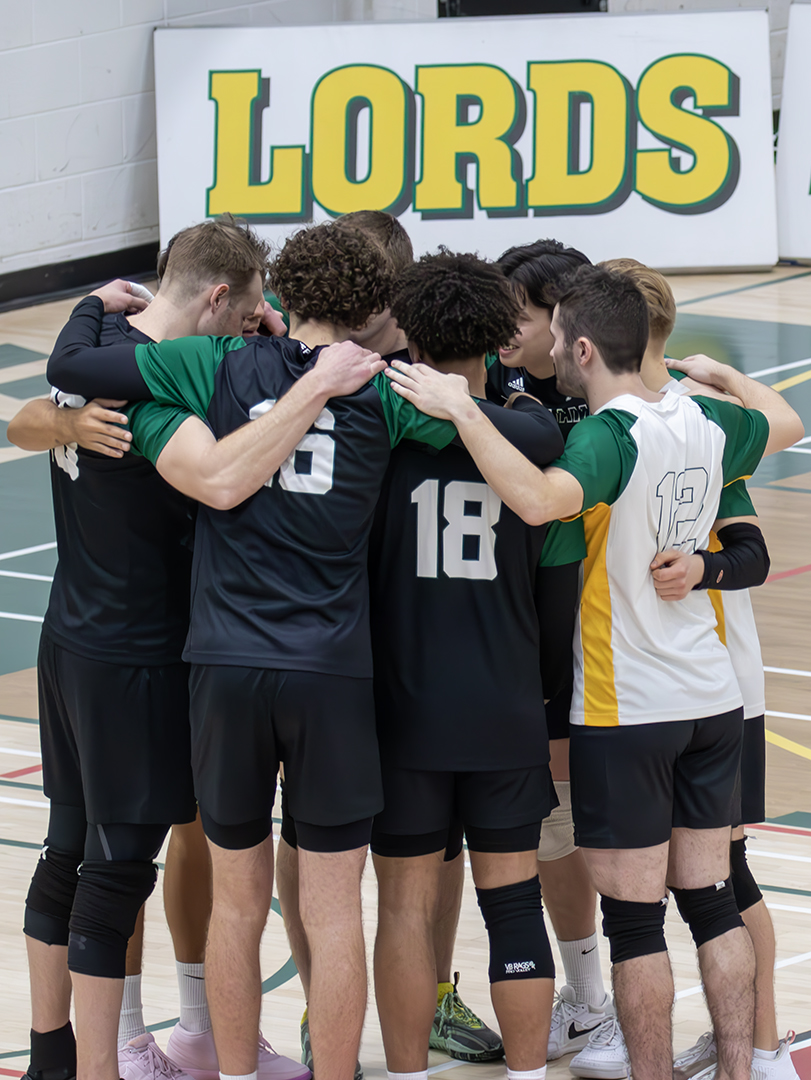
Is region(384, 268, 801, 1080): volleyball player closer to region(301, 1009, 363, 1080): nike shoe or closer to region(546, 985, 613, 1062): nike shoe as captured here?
region(546, 985, 613, 1062): nike shoe

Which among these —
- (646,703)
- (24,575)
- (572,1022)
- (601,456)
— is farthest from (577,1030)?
(24,575)

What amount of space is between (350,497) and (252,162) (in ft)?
33.0

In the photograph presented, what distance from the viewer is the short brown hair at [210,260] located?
3254 mm

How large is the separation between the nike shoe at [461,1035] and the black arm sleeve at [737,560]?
119 cm

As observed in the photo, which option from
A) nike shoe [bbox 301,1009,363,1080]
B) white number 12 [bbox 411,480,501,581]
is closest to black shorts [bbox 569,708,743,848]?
white number 12 [bbox 411,480,501,581]

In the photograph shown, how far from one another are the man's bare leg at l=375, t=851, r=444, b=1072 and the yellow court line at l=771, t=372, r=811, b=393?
288 inches

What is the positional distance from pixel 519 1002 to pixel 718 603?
3.00 ft

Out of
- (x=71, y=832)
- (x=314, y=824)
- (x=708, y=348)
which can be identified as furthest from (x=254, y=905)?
(x=708, y=348)

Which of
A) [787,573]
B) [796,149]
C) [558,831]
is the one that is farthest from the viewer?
[796,149]

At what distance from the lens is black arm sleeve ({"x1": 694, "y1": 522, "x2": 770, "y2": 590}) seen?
322cm

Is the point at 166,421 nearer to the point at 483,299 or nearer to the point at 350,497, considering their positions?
the point at 350,497

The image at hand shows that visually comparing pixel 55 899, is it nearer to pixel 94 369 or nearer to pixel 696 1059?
pixel 94 369

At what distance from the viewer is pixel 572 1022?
3705 mm

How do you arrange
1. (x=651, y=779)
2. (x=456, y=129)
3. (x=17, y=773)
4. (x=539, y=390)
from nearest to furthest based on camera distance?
1. (x=651, y=779)
2. (x=539, y=390)
3. (x=17, y=773)
4. (x=456, y=129)
